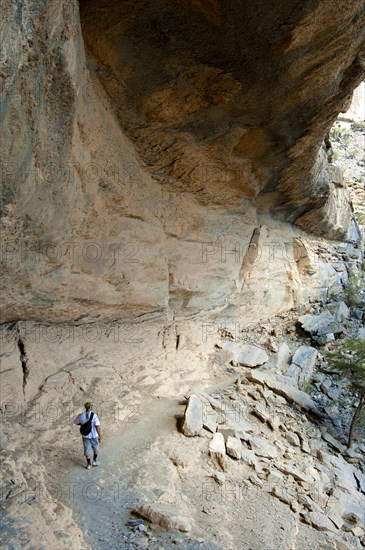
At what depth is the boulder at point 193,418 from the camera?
18.5ft

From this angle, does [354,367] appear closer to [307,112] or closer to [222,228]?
[222,228]

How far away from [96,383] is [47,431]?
3.92ft

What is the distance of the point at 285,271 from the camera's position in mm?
11016

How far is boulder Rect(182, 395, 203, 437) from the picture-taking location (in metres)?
5.63

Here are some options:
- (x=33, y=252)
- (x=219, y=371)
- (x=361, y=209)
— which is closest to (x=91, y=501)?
(x=33, y=252)

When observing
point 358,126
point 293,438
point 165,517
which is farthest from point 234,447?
point 358,126

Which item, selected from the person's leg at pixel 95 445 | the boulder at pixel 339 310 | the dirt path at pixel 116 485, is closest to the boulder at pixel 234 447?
the dirt path at pixel 116 485

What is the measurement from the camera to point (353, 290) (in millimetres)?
11641

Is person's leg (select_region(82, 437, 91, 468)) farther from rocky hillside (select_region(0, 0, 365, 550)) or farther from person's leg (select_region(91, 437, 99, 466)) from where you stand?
rocky hillside (select_region(0, 0, 365, 550))

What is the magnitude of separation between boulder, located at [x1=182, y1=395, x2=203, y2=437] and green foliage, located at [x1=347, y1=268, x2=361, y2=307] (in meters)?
7.36

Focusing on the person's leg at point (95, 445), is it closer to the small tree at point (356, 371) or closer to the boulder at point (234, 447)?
the boulder at point (234, 447)

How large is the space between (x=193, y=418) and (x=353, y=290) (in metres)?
7.99

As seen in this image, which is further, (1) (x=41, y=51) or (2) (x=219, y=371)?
(2) (x=219, y=371)

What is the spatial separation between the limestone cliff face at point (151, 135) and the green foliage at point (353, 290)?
4.15 m
